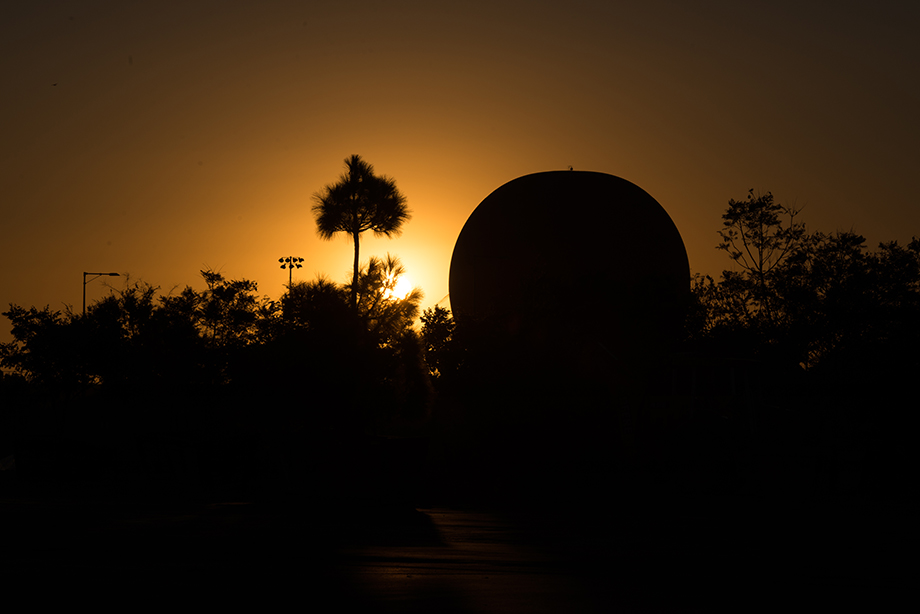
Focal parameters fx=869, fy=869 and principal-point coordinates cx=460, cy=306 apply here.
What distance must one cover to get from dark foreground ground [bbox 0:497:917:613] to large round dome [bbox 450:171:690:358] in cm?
1444

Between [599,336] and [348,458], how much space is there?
544 inches

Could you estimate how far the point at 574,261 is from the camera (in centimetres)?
3606

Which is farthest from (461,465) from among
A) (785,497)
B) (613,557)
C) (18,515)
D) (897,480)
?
(613,557)

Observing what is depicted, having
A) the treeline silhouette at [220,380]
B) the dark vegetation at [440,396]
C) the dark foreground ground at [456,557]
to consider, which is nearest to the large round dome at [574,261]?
the dark vegetation at [440,396]

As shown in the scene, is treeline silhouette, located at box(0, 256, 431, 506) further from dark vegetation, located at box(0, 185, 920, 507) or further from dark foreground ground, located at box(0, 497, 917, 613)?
dark foreground ground, located at box(0, 497, 917, 613)

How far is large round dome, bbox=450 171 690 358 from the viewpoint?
2838 cm

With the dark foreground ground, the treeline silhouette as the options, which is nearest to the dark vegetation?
the treeline silhouette

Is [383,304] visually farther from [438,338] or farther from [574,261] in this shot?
[574,261]

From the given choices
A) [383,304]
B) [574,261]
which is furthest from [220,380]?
[574,261]

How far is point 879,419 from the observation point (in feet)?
69.5

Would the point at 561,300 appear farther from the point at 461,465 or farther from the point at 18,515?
Result: the point at 18,515

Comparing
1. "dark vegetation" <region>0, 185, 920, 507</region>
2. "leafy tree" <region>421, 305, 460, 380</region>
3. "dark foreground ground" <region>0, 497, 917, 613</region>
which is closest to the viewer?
"dark foreground ground" <region>0, 497, 917, 613</region>

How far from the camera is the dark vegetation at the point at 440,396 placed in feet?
57.6

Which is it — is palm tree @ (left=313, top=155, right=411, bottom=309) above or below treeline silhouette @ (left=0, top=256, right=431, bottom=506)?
above
